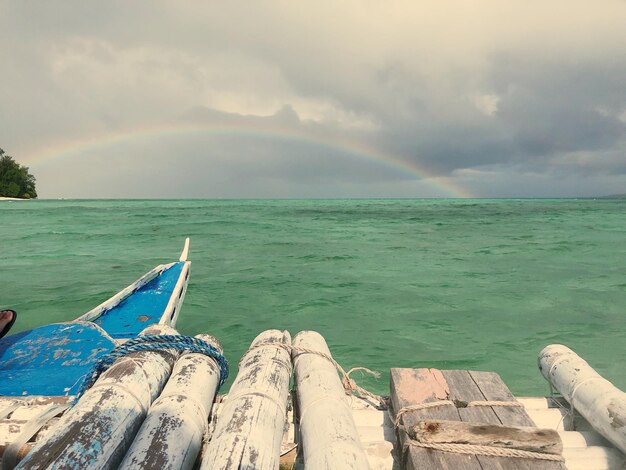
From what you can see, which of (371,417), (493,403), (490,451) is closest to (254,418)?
(371,417)

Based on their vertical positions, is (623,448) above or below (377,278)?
above

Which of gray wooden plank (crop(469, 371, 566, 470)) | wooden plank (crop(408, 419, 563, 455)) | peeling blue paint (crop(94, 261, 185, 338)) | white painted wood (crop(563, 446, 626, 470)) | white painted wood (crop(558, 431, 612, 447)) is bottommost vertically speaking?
peeling blue paint (crop(94, 261, 185, 338))

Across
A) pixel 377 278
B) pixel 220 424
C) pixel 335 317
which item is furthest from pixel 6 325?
pixel 377 278

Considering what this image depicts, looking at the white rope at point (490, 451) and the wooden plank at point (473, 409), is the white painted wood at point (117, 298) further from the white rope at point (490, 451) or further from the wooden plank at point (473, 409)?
the white rope at point (490, 451)

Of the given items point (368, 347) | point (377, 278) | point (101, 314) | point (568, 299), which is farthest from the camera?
point (377, 278)

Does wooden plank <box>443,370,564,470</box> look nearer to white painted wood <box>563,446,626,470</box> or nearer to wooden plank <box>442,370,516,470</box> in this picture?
wooden plank <box>442,370,516,470</box>

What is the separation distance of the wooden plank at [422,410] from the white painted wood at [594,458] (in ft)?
2.70

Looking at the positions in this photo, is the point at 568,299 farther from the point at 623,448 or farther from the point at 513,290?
the point at 623,448

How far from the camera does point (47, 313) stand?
1187 cm

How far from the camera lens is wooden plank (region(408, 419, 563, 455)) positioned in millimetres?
2639

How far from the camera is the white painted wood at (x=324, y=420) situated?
8.05 ft

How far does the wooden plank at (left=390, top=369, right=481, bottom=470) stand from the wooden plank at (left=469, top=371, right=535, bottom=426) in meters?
0.34

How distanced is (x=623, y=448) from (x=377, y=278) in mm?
13925

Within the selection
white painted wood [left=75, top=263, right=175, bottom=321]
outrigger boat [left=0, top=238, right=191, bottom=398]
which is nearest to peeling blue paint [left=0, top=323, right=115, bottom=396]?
outrigger boat [left=0, top=238, right=191, bottom=398]
